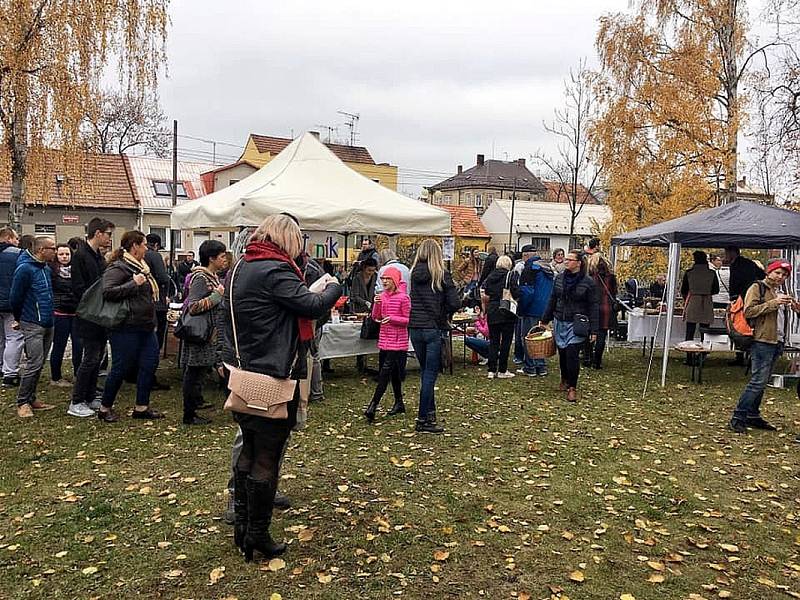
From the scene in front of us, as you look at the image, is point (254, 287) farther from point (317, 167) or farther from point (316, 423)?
point (317, 167)

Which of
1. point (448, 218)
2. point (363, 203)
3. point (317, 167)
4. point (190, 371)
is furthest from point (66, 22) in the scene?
point (190, 371)

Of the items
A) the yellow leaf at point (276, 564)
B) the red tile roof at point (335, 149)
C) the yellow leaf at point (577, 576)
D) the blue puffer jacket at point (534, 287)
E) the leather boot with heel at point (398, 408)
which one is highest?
the red tile roof at point (335, 149)

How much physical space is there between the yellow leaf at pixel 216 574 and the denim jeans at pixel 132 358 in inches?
131

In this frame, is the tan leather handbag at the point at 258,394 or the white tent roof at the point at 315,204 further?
the white tent roof at the point at 315,204

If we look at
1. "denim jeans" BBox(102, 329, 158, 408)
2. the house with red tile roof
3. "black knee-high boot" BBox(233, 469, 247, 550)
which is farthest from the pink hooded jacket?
the house with red tile roof

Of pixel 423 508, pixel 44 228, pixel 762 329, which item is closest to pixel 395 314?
pixel 423 508

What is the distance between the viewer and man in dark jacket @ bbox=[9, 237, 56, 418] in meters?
6.80

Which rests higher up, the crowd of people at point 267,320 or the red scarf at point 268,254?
the red scarf at point 268,254

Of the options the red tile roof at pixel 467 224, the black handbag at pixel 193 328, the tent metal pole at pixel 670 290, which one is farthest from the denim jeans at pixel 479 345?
the red tile roof at pixel 467 224

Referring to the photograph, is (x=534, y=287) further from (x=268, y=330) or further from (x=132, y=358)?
(x=268, y=330)

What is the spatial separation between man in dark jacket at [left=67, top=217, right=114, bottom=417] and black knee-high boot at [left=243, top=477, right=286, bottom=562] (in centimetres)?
378

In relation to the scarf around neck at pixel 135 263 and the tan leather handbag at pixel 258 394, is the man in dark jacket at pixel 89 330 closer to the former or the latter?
the scarf around neck at pixel 135 263

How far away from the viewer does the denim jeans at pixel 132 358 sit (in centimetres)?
648

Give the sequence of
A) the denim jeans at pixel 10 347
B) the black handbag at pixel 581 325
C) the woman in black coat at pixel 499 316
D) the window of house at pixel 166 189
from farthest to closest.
A: the window of house at pixel 166 189 < the woman in black coat at pixel 499 316 < the black handbag at pixel 581 325 < the denim jeans at pixel 10 347
